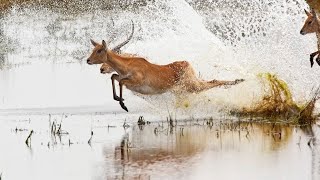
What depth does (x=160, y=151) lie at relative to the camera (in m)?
10.8

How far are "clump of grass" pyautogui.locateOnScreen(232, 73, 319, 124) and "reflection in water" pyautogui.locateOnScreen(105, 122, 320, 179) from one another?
3.26 ft

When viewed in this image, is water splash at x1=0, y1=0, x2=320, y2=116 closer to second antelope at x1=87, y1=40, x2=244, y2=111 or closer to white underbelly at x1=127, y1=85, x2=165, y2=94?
second antelope at x1=87, y1=40, x2=244, y2=111

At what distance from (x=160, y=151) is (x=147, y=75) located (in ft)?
12.7

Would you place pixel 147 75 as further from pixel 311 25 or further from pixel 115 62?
pixel 311 25

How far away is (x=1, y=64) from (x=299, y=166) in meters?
20.3

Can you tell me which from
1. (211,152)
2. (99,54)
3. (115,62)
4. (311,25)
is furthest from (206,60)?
(211,152)

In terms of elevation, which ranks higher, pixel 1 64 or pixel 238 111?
pixel 1 64

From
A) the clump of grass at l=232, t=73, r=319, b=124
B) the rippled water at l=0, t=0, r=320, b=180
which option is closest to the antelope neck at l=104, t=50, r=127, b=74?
the rippled water at l=0, t=0, r=320, b=180

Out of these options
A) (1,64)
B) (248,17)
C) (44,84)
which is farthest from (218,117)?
(1,64)

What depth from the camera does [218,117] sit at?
14.7 m

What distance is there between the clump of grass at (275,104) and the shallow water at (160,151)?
97cm

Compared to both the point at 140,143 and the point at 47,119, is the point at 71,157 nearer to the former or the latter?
the point at 140,143

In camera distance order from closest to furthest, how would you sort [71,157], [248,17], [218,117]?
[71,157]
[218,117]
[248,17]

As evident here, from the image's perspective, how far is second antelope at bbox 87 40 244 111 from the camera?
46.9 feet
